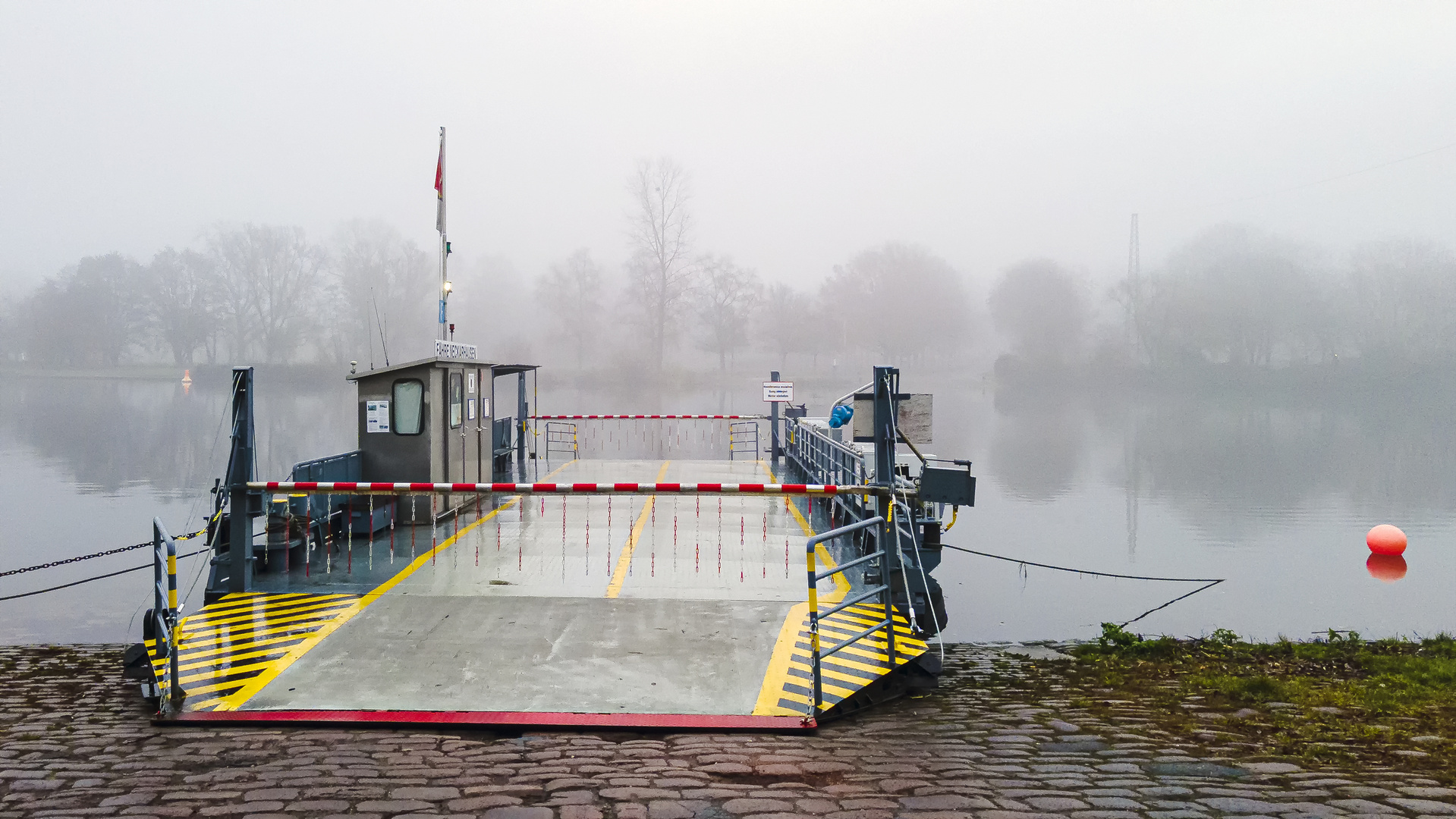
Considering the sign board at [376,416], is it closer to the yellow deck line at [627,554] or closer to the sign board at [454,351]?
the sign board at [454,351]

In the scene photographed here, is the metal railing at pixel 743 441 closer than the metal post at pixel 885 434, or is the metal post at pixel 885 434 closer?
the metal post at pixel 885 434

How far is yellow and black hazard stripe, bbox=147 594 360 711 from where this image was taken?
6141 mm

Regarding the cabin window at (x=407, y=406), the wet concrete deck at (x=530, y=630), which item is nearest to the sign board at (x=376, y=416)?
the cabin window at (x=407, y=406)

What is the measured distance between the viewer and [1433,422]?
52.0 meters

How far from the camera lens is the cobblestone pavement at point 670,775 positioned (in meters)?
4.29

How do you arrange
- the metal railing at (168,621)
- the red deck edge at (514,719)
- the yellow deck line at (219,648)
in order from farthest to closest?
the yellow deck line at (219,648) → the metal railing at (168,621) → the red deck edge at (514,719)

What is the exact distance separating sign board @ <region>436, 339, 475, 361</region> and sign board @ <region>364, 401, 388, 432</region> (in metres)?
0.98

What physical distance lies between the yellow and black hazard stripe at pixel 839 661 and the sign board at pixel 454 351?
6.32 metres

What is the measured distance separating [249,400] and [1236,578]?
1450 cm

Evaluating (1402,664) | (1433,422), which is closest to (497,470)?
(1402,664)

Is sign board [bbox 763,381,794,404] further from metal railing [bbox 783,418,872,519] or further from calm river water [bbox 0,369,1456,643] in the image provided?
calm river water [bbox 0,369,1456,643]

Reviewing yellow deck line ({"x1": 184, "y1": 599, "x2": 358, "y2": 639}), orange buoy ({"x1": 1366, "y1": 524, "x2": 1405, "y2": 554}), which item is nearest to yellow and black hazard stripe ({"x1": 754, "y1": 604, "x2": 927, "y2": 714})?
yellow deck line ({"x1": 184, "y1": 599, "x2": 358, "y2": 639})

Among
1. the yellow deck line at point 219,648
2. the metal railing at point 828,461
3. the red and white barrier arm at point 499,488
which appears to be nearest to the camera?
the yellow deck line at point 219,648

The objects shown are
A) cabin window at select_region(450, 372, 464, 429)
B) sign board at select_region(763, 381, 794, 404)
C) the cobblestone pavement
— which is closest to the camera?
the cobblestone pavement
